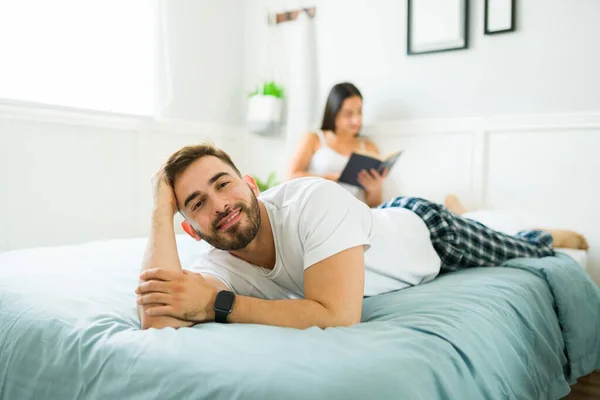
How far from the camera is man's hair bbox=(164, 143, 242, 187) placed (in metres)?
1.21

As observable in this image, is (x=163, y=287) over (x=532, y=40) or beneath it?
beneath

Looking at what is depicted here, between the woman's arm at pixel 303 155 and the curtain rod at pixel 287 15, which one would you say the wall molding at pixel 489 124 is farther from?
the curtain rod at pixel 287 15

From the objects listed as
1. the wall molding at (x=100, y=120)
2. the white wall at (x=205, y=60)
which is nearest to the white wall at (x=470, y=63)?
the white wall at (x=205, y=60)

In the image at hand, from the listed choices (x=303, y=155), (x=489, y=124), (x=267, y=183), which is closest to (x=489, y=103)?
(x=489, y=124)

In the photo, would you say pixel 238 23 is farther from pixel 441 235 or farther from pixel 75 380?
pixel 75 380

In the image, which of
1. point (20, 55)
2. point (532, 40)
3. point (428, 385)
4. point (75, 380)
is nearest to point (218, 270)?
point (75, 380)

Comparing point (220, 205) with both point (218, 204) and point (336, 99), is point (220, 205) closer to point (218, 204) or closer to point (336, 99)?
point (218, 204)

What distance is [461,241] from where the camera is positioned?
1.63 meters

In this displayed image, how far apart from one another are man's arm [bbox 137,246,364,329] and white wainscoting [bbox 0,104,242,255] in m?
1.42

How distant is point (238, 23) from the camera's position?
3.35 m

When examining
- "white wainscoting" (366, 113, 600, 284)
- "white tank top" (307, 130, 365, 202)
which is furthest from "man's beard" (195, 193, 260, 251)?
"white wainscoting" (366, 113, 600, 284)

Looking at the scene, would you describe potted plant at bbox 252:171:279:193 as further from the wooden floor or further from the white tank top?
the wooden floor

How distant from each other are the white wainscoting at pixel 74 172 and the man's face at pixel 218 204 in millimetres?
1319

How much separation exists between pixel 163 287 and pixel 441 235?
0.92 metres
